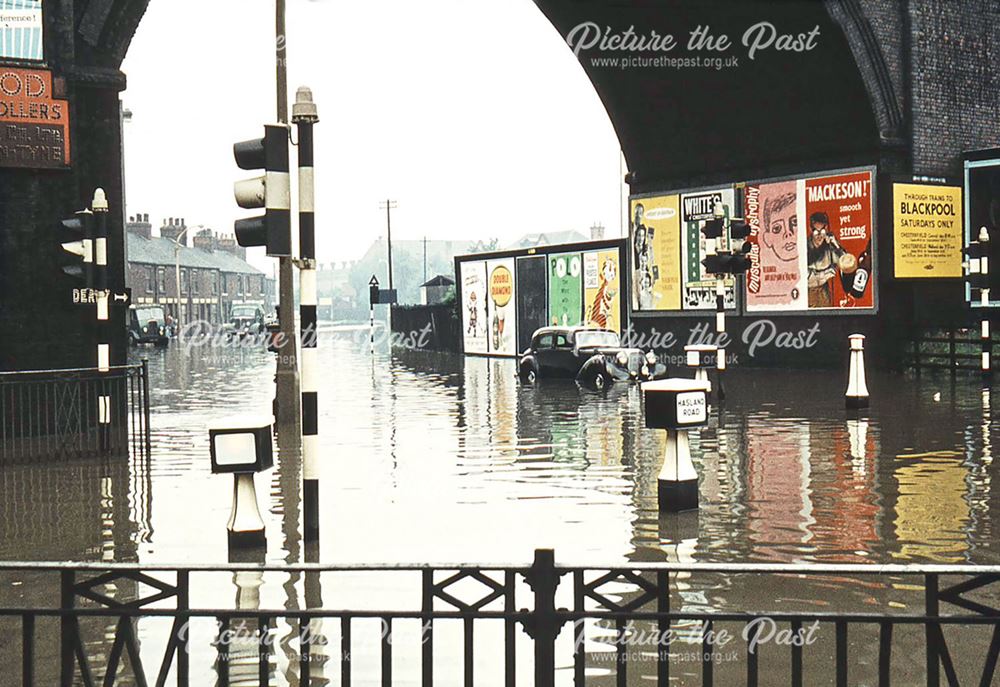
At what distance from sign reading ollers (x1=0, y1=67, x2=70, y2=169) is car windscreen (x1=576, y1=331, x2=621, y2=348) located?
13.9 m

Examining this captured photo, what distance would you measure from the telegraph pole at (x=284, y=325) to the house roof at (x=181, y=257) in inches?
2671

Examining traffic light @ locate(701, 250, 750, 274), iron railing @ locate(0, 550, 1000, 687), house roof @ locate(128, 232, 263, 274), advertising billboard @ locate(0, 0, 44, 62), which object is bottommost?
iron railing @ locate(0, 550, 1000, 687)

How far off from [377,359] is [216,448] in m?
34.2

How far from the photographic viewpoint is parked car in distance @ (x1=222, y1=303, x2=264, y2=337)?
68.1 meters

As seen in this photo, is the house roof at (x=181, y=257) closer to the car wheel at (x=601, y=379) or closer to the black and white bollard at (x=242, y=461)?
the car wheel at (x=601, y=379)

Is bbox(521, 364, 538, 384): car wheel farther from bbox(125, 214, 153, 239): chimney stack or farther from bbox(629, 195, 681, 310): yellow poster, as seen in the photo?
bbox(125, 214, 153, 239): chimney stack

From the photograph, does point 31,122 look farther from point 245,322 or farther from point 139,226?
point 139,226

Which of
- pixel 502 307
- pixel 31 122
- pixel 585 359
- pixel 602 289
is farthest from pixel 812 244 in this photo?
pixel 31 122

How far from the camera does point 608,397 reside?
22578mm

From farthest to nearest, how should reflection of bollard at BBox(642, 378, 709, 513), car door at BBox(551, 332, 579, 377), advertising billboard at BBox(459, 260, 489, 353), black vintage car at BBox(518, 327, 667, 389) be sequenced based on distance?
advertising billboard at BBox(459, 260, 489, 353)
car door at BBox(551, 332, 579, 377)
black vintage car at BBox(518, 327, 667, 389)
reflection of bollard at BBox(642, 378, 709, 513)

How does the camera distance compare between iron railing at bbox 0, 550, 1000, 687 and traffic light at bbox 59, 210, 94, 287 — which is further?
traffic light at bbox 59, 210, 94, 287

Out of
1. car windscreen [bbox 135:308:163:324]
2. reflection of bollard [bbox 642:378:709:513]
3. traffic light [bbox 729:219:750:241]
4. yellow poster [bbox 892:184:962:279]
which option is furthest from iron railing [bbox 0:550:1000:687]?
car windscreen [bbox 135:308:163:324]

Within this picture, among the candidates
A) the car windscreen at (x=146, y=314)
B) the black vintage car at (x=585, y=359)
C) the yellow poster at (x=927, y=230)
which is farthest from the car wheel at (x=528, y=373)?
the car windscreen at (x=146, y=314)

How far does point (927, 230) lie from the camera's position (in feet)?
92.7
